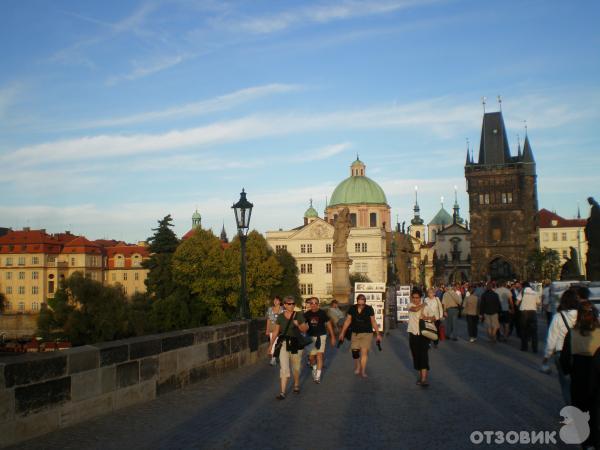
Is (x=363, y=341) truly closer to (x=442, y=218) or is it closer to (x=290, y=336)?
(x=290, y=336)

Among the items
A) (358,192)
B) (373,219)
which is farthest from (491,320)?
→ (358,192)

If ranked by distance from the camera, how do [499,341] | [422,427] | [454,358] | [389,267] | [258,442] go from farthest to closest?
[389,267] → [499,341] → [454,358] → [422,427] → [258,442]

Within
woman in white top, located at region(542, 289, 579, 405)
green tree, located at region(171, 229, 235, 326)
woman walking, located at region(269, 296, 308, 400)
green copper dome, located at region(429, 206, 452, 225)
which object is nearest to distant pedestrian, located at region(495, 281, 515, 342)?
woman walking, located at region(269, 296, 308, 400)

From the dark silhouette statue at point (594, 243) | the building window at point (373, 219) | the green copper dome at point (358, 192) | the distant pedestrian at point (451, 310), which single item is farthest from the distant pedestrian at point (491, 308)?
the green copper dome at point (358, 192)

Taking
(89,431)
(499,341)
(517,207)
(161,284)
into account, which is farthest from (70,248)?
(89,431)

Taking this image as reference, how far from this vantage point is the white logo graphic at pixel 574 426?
6.68 metres

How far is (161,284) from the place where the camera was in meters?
63.3

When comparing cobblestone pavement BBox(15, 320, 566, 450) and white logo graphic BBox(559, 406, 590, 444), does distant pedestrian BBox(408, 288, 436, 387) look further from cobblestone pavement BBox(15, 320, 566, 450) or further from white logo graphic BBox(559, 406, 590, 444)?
white logo graphic BBox(559, 406, 590, 444)

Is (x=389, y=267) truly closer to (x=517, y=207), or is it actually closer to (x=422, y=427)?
(x=517, y=207)

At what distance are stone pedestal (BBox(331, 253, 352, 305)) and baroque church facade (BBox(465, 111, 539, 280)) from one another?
239 ft

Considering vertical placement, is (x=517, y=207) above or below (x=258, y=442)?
above

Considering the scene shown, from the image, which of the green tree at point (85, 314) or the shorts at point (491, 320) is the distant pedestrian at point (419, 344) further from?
the green tree at point (85, 314)

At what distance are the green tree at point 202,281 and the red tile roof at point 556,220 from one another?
2813 inches

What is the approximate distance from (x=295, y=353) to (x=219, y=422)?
9.16 feet
